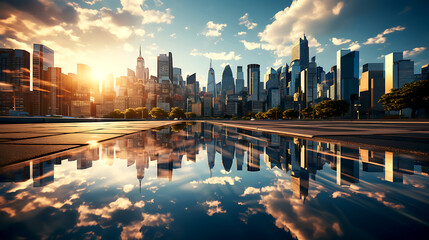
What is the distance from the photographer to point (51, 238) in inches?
74.7

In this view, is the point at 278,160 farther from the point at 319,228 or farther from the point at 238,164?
the point at 319,228

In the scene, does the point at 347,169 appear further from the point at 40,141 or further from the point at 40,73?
the point at 40,73

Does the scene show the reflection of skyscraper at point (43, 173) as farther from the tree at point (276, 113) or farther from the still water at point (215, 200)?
the tree at point (276, 113)

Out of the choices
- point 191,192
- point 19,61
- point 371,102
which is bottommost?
point 191,192

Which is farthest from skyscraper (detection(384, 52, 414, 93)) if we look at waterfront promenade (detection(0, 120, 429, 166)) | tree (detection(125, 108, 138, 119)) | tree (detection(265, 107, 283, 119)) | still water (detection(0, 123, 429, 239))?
tree (detection(125, 108, 138, 119))

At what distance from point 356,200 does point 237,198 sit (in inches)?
75.8

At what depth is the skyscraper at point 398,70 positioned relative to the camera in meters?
180

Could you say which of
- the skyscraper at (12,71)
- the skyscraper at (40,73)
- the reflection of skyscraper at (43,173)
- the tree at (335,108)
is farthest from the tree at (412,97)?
the skyscraper at (40,73)

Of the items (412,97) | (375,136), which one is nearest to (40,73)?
(375,136)

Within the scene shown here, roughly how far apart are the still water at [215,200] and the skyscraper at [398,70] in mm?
258416

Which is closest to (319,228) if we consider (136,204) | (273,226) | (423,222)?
(273,226)

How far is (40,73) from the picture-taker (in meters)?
189

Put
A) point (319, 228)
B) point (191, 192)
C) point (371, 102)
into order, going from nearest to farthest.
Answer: point (319, 228) < point (191, 192) < point (371, 102)

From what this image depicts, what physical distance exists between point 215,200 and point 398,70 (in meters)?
276
